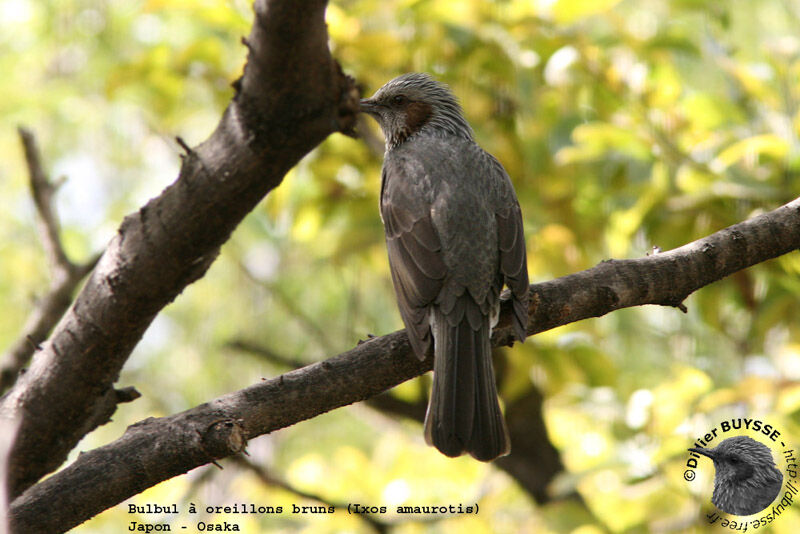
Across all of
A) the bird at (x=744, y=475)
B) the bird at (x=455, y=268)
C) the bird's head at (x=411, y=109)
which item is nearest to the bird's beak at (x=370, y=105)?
the bird's head at (x=411, y=109)

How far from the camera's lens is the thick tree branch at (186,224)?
263 centimetres

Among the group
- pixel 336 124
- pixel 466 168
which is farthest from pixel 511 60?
pixel 336 124

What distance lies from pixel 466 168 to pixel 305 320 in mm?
2226

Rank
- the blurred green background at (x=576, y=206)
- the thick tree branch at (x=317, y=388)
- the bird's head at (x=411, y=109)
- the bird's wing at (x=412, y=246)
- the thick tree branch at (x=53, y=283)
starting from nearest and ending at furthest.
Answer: the thick tree branch at (x=317, y=388) < the bird's wing at (x=412, y=246) < the blurred green background at (x=576, y=206) < the thick tree branch at (x=53, y=283) < the bird's head at (x=411, y=109)

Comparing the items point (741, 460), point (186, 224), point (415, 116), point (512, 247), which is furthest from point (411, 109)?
point (741, 460)

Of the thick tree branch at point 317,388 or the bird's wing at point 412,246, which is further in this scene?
the bird's wing at point 412,246

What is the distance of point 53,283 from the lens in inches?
190

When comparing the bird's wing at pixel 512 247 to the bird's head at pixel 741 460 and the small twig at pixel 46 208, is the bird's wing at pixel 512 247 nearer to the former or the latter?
the bird's head at pixel 741 460

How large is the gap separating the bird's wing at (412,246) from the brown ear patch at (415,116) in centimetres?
74

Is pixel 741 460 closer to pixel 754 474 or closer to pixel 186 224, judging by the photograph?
pixel 754 474

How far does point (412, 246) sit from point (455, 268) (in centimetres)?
26

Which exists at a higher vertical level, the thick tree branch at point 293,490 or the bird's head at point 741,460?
the thick tree branch at point 293,490

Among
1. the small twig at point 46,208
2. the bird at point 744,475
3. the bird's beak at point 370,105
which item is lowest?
the bird at point 744,475

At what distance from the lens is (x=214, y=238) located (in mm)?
2992
